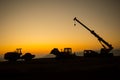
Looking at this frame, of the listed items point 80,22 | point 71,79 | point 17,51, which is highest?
point 80,22

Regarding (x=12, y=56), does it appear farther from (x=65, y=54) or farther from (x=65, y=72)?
(x=65, y=72)

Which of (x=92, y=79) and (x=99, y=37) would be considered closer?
(x=92, y=79)

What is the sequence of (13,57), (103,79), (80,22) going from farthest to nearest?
(80,22) < (13,57) < (103,79)

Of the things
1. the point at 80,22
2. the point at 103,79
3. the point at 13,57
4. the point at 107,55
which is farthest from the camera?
the point at 80,22

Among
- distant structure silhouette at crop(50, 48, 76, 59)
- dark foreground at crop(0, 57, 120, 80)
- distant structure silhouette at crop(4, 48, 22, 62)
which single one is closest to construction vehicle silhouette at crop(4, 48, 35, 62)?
distant structure silhouette at crop(4, 48, 22, 62)

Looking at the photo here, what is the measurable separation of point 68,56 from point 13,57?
12797 millimetres

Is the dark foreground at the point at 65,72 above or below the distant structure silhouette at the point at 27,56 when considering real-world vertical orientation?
below

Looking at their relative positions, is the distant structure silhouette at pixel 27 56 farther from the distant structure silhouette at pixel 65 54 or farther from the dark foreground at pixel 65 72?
the dark foreground at pixel 65 72

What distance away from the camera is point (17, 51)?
45031 millimetres

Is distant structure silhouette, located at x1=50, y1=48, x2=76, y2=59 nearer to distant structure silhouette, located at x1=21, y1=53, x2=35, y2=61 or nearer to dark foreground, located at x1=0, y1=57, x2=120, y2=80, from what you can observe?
distant structure silhouette, located at x1=21, y1=53, x2=35, y2=61

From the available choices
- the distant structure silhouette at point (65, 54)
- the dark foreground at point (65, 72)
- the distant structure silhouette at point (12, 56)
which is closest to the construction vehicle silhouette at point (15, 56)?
the distant structure silhouette at point (12, 56)

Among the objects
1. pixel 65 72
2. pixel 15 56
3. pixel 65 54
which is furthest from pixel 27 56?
pixel 65 72

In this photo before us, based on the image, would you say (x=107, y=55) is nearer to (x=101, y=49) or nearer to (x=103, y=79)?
(x=101, y=49)

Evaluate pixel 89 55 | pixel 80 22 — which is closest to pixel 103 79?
pixel 89 55
